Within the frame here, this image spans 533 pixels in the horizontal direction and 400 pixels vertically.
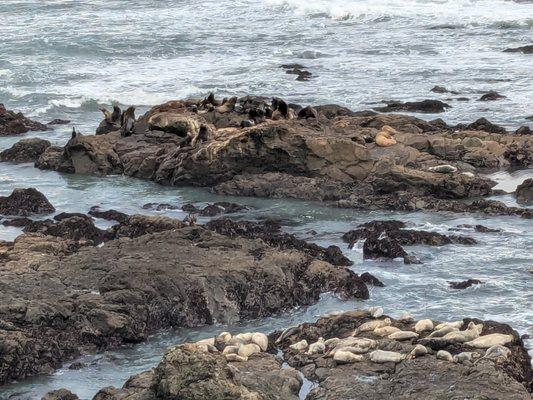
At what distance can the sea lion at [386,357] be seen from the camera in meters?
10.2

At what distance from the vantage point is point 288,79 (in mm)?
31062

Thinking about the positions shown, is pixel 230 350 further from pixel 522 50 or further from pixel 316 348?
pixel 522 50

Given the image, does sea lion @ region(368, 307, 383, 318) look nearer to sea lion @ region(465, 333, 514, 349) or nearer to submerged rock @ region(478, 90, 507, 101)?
sea lion @ region(465, 333, 514, 349)

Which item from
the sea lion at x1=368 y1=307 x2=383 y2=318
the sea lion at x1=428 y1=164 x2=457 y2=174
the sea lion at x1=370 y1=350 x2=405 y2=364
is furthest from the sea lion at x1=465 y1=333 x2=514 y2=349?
the sea lion at x1=428 y1=164 x2=457 y2=174

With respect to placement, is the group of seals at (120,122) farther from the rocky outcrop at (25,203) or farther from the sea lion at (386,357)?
the sea lion at (386,357)

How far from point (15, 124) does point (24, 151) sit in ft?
9.84

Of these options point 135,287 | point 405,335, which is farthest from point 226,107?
point 405,335

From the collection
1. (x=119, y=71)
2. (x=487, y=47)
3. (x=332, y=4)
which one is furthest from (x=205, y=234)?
(x=332, y=4)

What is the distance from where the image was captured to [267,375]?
10.1m

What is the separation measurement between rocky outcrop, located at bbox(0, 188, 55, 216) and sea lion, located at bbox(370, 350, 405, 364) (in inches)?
351

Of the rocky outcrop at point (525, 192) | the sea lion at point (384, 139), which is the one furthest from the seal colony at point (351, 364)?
the sea lion at point (384, 139)

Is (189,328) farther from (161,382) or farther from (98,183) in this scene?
(98,183)

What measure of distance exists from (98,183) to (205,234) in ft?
20.0

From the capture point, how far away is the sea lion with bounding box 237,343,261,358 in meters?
10.8
